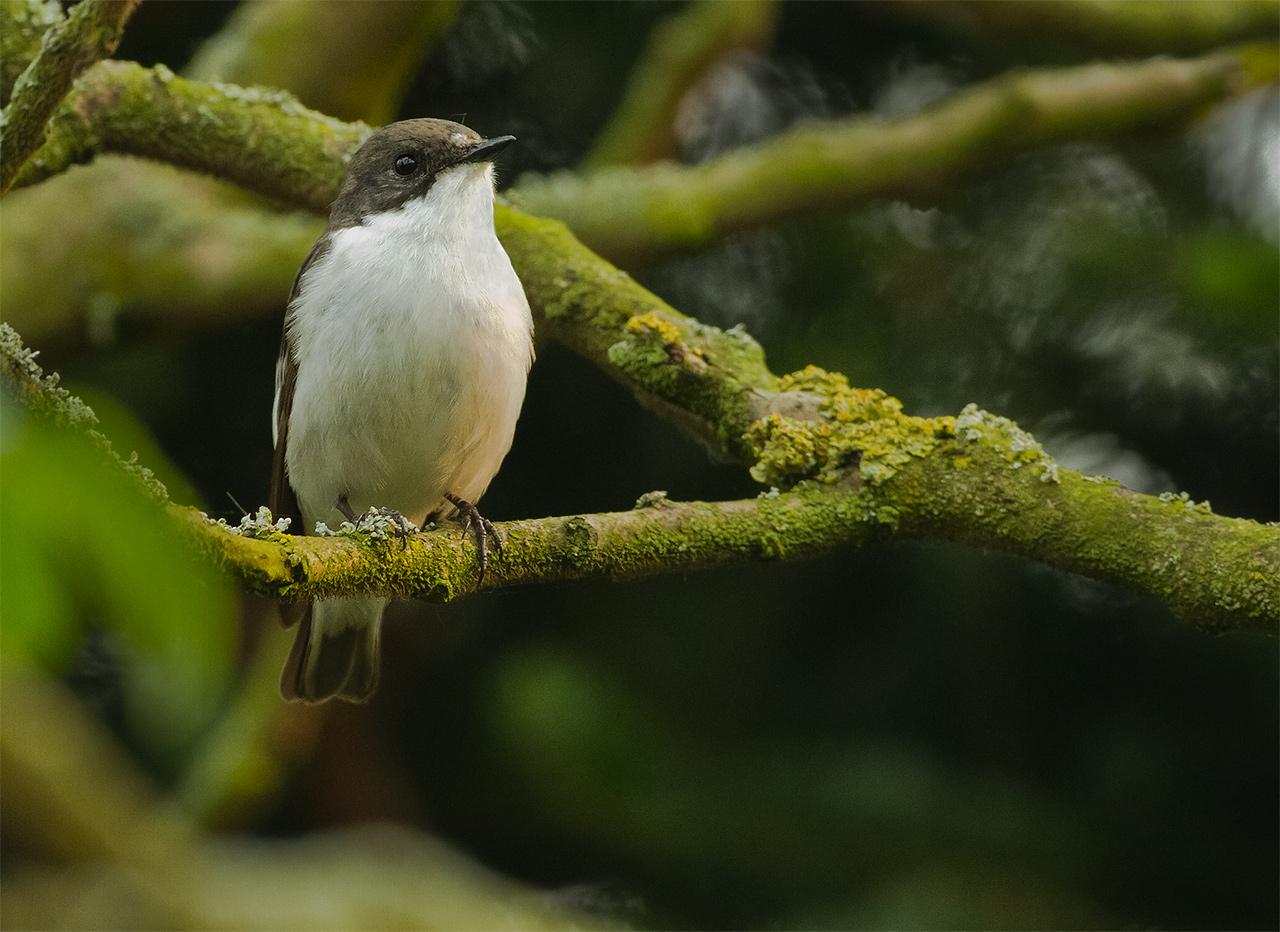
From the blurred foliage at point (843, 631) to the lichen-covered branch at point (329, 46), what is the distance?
103 millimetres

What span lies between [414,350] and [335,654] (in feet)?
4.64

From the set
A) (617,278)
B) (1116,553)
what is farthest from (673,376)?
(1116,553)

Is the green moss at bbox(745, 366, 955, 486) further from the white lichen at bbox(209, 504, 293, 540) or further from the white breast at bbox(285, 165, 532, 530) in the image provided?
the white lichen at bbox(209, 504, 293, 540)

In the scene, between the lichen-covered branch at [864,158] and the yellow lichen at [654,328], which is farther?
the lichen-covered branch at [864,158]

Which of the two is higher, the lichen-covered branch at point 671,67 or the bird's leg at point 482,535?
the lichen-covered branch at point 671,67

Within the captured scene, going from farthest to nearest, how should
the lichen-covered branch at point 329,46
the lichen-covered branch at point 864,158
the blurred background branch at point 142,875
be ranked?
the lichen-covered branch at point 329,46 < the lichen-covered branch at point 864,158 < the blurred background branch at point 142,875

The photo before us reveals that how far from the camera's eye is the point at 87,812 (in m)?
4.18

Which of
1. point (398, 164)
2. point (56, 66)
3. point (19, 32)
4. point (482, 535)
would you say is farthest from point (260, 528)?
point (19, 32)

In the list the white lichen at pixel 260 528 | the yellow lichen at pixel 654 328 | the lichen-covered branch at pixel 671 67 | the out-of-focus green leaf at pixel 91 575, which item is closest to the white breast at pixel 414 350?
the yellow lichen at pixel 654 328

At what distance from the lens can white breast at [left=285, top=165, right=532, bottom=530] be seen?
4.21m

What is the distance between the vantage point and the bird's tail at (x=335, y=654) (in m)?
5.07

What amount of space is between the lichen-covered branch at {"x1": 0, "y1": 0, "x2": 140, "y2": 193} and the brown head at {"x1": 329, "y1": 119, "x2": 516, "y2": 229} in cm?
142

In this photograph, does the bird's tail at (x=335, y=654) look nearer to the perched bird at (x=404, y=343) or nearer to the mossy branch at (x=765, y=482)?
the perched bird at (x=404, y=343)

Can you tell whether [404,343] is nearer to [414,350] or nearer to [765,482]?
[414,350]
